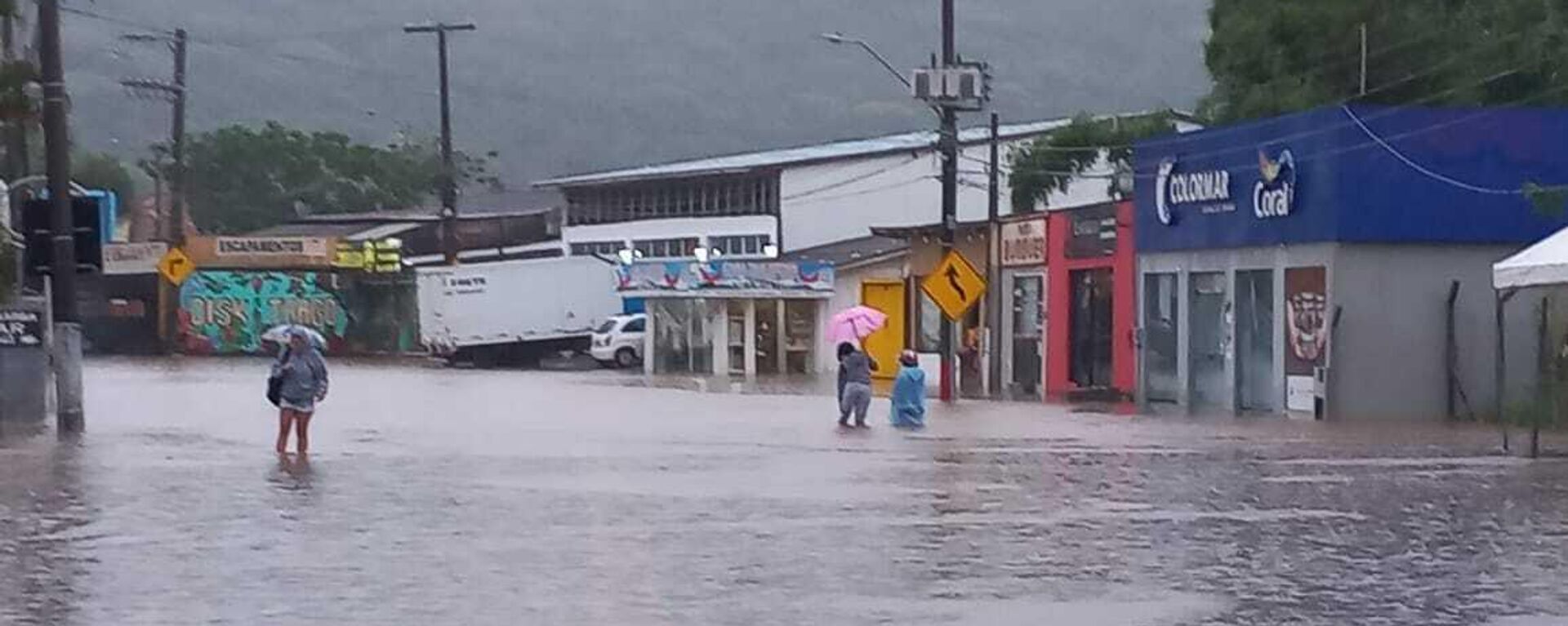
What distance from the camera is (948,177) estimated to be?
4462 centimetres

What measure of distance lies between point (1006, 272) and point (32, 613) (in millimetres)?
39409

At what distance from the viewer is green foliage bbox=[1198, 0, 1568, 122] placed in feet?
173

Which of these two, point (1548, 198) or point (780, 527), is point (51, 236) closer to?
point (780, 527)

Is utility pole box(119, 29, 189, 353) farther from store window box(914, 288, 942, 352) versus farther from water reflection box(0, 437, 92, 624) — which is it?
water reflection box(0, 437, 92, 624)

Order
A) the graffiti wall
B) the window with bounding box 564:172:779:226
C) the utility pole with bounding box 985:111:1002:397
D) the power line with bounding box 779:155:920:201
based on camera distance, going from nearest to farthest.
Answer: the utility pole with bounding box 985:111:1002:397 → the power line with bounding box 779:155:920:201 → the graffiti wall → the window with bounding box 564:172:779:226

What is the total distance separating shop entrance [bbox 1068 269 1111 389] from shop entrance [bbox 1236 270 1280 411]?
7734mm

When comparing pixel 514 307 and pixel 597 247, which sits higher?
pixel 597 247

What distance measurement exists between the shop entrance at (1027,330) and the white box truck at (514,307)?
24107 millimetres

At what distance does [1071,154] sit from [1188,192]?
24602 mm

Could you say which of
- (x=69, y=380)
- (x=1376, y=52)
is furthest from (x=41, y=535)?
(x=1376, y=52)

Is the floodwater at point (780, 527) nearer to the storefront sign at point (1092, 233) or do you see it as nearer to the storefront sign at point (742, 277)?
the storefront sign at point (1092, 233)

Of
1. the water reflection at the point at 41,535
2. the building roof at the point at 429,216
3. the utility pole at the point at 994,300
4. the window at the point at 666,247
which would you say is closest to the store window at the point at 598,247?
the window at the point at 666,247

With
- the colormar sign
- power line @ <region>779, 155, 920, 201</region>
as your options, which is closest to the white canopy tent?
power line @ <region>779, 155, 920, 201</region>

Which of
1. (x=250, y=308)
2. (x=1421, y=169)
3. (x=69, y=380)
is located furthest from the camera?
(x=250, y=308)
